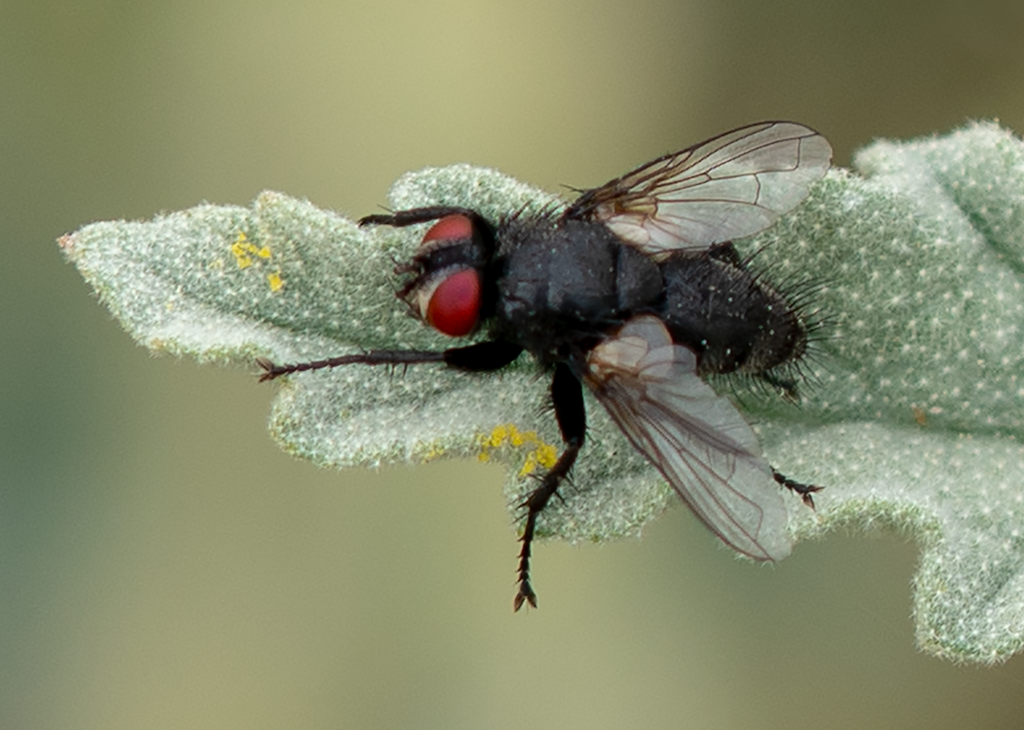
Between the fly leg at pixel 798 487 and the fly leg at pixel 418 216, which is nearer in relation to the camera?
the fly leg at pixel 798 487

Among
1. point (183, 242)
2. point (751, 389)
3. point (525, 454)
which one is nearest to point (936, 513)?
point (751, 389)

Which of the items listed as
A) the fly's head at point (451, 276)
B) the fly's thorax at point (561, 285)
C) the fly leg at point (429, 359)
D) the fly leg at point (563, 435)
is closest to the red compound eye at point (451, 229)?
the fly's head at point (451, 276)

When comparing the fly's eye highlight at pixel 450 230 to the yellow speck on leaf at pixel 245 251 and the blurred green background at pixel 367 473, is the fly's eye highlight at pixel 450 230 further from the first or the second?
the blurred green background at pixel 367 473

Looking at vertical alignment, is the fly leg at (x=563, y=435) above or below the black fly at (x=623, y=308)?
below

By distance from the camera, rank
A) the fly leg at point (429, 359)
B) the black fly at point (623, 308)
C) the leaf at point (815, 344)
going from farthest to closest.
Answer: the black fly at point (623, 308)
the fly leg at point (429, 359)
the leaf at point (815, 344)

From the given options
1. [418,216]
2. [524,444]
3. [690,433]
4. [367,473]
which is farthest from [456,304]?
[367,473]

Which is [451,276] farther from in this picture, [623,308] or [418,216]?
[623,308]

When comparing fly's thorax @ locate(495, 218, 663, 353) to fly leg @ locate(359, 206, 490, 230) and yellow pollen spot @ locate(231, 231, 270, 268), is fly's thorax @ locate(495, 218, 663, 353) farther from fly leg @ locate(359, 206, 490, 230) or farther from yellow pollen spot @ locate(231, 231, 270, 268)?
yellow pollen spot @ locate(231, 231, 270, 268)

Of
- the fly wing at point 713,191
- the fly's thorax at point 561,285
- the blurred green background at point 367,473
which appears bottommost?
the blurred green background at point 367,473

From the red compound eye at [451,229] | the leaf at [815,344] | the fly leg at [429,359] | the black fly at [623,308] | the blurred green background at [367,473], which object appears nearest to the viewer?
the leaf at [815,344]
